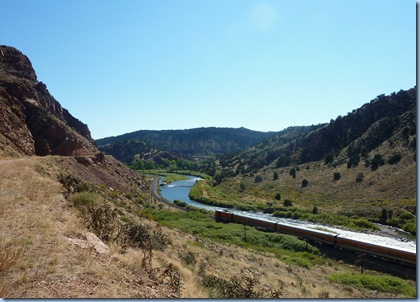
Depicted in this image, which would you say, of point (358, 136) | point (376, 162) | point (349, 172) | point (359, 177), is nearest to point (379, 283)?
point (359, 177)

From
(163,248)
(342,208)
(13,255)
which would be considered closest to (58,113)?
(342,208)

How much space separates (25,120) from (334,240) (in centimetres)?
6354

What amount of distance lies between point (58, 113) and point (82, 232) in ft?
298

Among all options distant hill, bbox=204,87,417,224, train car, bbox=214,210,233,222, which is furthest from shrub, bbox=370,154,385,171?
train car, bbox=214,210,233,222

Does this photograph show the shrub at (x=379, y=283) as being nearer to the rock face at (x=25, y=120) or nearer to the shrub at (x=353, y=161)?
the rock face at (x=25, y=120)

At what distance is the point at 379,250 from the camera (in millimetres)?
33156

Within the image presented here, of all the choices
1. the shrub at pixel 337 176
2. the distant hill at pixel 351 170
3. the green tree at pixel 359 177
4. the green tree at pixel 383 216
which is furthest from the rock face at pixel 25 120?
the green tree at pixel 359 177

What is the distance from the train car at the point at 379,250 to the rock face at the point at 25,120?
48.6 meters

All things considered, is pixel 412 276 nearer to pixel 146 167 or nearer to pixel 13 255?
pixel 13 255

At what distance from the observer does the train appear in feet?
103

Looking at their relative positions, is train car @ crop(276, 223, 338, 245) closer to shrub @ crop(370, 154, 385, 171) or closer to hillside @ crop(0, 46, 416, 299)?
hillside @ crop(0, 46, 416, 299)

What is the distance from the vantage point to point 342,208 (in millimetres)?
62750

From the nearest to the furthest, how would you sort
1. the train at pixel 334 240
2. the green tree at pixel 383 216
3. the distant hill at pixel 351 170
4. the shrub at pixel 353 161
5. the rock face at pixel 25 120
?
1. the train at pixel 334 240
2. the green tree at pixel 383 216
3. the rock face at pixel 25 120
4. the distant hill at pixel 351 170
5. the shrub at pixel 353 161

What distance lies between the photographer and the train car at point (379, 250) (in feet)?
101
